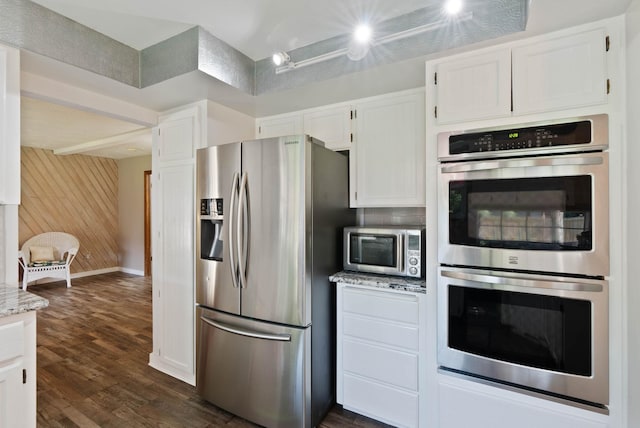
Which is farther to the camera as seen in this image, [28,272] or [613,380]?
[28,272]

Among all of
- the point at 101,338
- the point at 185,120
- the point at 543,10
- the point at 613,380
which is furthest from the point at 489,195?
the point at 101,338

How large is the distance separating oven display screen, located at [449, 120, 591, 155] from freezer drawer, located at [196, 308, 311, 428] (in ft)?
4.79

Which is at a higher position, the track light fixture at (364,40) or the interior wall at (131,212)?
the track light fixture at (364,40)

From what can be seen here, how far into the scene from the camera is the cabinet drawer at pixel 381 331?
73.6 inches

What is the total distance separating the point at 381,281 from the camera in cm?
194

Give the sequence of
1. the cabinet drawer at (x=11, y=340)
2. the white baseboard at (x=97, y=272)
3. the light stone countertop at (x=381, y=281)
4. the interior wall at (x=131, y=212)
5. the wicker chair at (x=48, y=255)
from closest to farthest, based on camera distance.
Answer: the cabinet drawer at (x=11, y=340) < the light stone countertop at (x=381, y=281) < the wicker chair at (x=48, y=255) < the white baseboard at (x=97, y=272) < the interior wall at (x=131, y=212)

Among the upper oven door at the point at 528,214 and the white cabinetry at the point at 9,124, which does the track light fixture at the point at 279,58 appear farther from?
the white cabinetry at the point at 9,124

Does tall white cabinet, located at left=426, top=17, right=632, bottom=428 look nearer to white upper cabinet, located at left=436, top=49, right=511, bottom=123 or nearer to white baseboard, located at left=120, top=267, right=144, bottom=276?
white upper cabinet, located at left=436, top=49, right=511, bottom=123

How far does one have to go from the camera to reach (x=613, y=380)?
1.41 meters

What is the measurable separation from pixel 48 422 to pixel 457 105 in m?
3.32

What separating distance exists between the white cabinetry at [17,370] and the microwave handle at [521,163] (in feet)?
7.28

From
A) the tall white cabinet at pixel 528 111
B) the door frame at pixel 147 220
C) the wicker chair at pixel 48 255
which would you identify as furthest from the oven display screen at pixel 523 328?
the wicker chair at pixel 48 255

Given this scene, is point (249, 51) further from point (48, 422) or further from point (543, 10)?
point (48, 422)

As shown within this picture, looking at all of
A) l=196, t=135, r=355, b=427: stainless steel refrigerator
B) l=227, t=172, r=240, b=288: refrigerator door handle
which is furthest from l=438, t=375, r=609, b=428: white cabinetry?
l=227, t=172, r=240, b=288: refrigerator door handle
